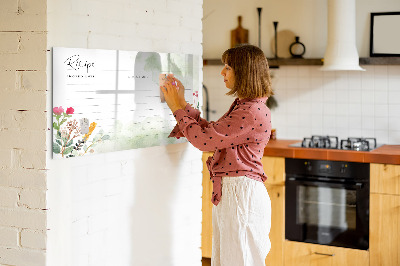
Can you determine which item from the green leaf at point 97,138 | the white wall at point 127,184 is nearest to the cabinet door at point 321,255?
the white wall at point 127,184

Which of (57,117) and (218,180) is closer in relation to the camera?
(57,117)

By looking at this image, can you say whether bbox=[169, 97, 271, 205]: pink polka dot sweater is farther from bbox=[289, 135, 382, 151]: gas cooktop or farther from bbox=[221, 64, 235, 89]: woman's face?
bbox=[289, 135, 382, 151]: gas cooktop

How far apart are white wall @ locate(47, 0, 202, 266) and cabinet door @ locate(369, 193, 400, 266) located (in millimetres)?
1425

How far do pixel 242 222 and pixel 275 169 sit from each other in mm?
1669

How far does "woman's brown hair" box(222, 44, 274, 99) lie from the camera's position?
2727 mm

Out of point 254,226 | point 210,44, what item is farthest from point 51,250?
point 210,44

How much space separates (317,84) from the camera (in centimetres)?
489

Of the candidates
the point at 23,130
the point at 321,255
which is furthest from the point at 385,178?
the point at 23,130

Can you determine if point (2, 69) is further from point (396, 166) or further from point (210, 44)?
point (210, 44)

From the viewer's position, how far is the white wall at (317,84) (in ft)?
15.4

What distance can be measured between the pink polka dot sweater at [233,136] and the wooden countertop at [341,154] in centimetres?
145

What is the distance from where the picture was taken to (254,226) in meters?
2.79

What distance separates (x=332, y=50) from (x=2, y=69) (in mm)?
2848

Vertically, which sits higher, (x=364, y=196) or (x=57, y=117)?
(x=57, y=117)
